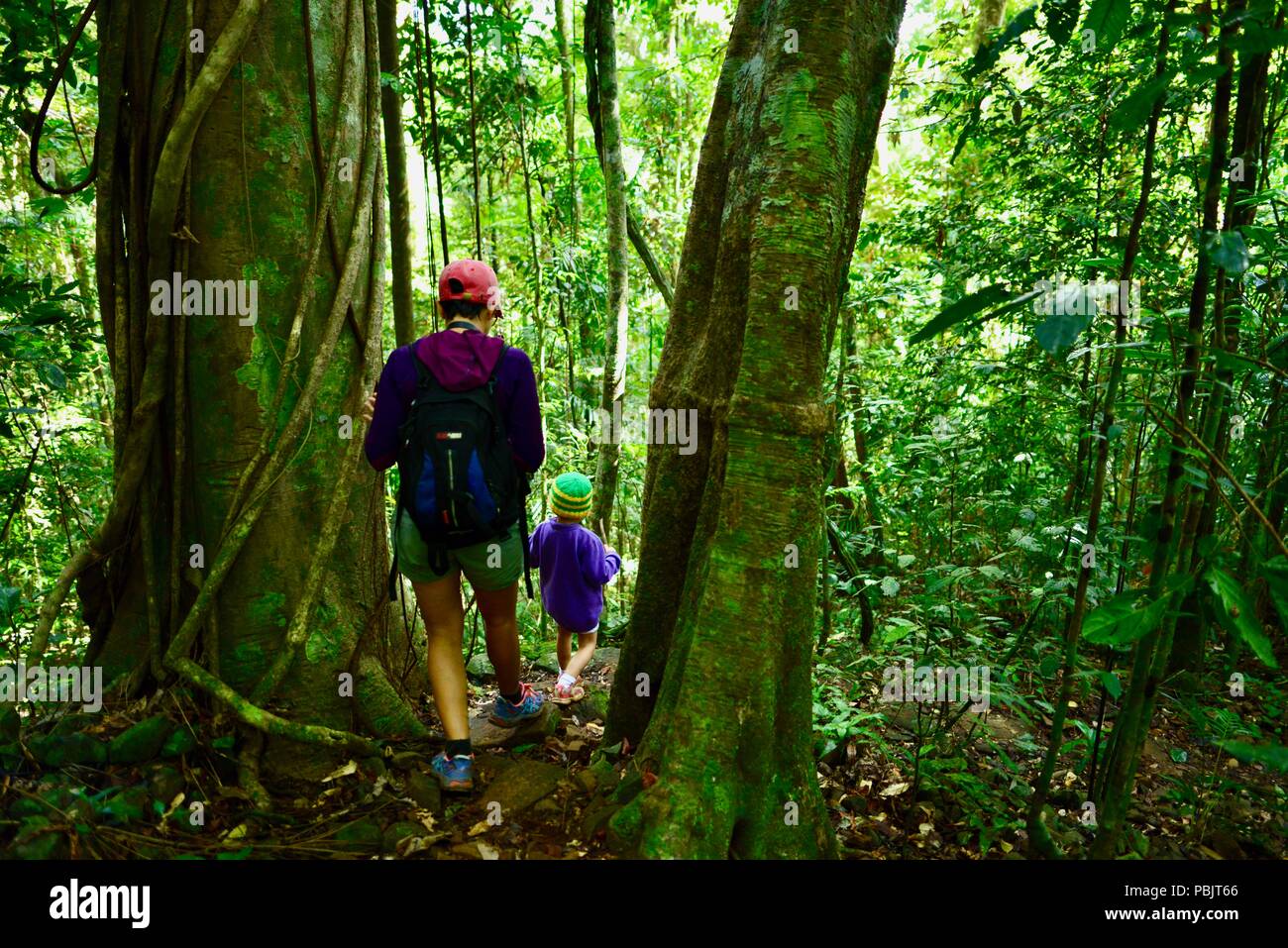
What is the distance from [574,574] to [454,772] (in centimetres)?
150

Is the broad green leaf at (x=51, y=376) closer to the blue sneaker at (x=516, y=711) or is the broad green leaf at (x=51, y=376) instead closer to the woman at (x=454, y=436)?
the woman at (x=454, y=436)

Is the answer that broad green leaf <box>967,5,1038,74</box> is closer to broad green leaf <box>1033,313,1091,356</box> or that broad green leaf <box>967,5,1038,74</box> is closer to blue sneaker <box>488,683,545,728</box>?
broad green leaf <box>1033,313,1091,356</box>

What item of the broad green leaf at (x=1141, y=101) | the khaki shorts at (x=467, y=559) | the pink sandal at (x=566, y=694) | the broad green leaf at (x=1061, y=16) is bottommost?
the pink sandal at (x=566, y=694)

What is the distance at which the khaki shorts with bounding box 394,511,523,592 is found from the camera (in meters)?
2.89

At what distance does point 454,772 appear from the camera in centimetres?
279

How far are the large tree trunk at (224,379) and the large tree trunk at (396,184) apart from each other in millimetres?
1866

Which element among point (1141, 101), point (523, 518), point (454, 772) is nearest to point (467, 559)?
point (523, 518)

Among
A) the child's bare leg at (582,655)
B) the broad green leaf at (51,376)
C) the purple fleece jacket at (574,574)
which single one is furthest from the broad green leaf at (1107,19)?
the broad green leaf at (51,376)

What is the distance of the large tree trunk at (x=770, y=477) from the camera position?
7.82ft

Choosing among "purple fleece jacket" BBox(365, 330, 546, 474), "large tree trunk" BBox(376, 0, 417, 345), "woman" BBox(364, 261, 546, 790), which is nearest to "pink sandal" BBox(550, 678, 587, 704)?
"woman" BBox(364, 261, 546, 790)

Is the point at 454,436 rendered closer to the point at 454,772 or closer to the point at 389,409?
the point at 389,409

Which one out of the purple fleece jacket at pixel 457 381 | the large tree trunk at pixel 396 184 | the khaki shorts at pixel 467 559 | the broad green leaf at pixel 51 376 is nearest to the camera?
the purple fleece jacket at pixel 457 381

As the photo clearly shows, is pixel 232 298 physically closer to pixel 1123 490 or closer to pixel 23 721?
pixel 23 721

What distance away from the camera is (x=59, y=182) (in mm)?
7203
